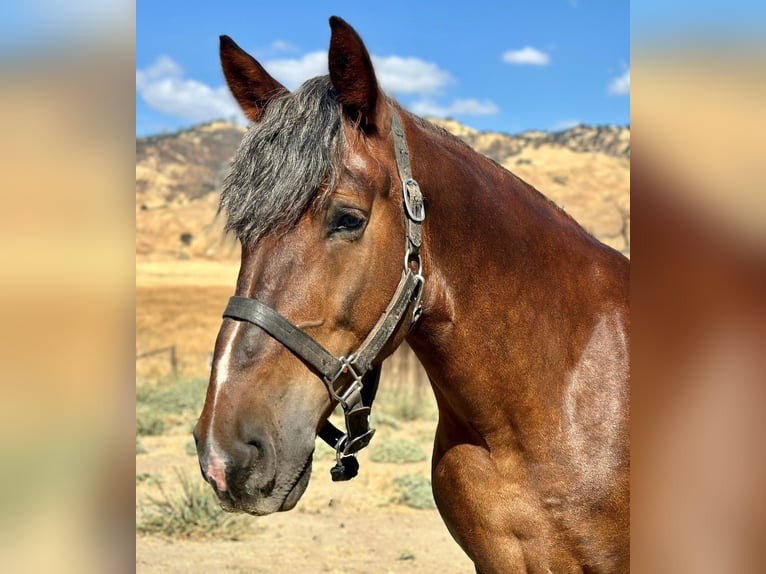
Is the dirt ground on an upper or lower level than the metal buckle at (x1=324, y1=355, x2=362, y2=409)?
lower

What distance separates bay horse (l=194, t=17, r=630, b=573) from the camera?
199 centimetres

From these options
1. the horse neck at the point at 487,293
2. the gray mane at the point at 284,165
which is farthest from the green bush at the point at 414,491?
the gray mane at the point at 284,165

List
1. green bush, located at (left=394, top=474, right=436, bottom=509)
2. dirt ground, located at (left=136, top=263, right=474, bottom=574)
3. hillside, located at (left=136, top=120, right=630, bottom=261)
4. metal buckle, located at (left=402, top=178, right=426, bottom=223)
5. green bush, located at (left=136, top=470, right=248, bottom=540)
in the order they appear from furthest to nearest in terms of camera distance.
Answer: hillside, located at (left=136, top=120, right=630, bottom=261), green bush, located at (left=394, top=474, right=436, bottom=509), green bush, located at (left=136, top=470, right=248, bottom=540), dirt ground, located at (left=136, top=263, right=474, bottom=574), metal buckle, located at (left=402, top=178, right=426, bottom=223)

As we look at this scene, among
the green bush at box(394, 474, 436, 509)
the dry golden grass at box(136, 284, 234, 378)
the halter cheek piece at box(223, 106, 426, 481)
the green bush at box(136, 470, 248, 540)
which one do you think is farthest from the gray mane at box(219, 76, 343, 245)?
the dry golden grass at box(136, 284, 234, 378)

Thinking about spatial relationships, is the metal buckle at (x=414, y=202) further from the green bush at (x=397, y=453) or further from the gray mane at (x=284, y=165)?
the green bush at (x=397, y=453)

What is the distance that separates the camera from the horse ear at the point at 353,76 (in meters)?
2.10

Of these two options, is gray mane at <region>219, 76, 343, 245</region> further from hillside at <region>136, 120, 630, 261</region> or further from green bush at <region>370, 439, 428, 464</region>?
hillside at <region>136, 120, 630, 261</region>

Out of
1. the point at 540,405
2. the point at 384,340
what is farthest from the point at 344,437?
the point at 540,405

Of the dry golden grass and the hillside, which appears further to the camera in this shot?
the hillside

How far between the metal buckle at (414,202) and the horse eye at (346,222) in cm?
18
